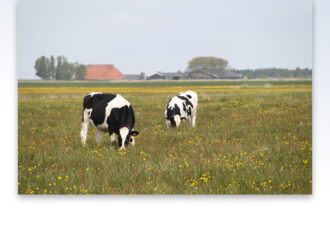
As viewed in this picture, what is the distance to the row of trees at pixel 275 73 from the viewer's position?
20.9ft

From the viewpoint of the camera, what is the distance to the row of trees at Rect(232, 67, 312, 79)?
20.9 feet

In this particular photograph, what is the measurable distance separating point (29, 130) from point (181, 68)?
330 centimetres

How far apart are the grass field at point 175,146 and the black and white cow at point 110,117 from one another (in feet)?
0.60

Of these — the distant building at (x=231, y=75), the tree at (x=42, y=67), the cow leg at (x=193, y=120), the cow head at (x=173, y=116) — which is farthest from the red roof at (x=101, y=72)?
the cow leg at (x=193, y=120)

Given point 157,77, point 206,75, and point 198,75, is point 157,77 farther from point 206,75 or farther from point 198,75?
point 206,75

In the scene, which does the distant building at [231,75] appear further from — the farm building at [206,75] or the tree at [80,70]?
the tree at [80,70]

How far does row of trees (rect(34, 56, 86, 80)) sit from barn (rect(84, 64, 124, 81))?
4.7 inches

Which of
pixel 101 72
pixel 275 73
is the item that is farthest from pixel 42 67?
pixel 275 73

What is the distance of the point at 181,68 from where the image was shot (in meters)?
6.79

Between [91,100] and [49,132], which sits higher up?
[91,100]

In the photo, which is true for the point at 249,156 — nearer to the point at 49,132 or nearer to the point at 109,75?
the point at 109,75
